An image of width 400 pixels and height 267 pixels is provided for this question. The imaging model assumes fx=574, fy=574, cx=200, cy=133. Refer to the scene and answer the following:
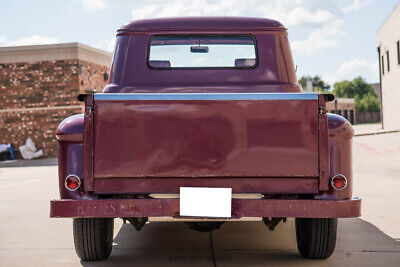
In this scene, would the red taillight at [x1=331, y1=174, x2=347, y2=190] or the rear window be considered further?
the rear window

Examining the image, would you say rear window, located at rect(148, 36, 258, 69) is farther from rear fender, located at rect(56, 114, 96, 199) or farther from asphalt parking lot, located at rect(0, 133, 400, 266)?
asphalt parking lot, located at rect(0, 133, 400, 266)

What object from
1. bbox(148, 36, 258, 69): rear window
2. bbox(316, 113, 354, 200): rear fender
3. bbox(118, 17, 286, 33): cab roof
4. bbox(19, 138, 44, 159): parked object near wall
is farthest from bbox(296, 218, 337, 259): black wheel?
bbox(19, 138, 44, 159): parked object near wall

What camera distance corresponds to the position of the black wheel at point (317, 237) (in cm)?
448

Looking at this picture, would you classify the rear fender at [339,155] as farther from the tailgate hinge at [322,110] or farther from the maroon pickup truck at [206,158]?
the tailgate hinge at [322,110]

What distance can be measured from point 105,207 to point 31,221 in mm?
3584

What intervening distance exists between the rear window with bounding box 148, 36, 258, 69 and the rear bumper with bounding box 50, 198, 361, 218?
166 cm

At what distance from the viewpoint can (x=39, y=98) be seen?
23969 mm

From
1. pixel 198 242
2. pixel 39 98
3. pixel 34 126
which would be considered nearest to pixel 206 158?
pixel 198 242

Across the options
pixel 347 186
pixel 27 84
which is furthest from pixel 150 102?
pixel 27 84

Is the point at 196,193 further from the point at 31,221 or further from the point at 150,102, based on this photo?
the point at 31,221

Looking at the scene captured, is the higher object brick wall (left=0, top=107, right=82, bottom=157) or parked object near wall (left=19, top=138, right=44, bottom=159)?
brick wall (left=0, top=107, right=82, bottom=157)

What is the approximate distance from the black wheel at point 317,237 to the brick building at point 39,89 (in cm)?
1962

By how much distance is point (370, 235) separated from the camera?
19.4 ft

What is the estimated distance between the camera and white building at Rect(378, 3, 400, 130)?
32375 millimetres
